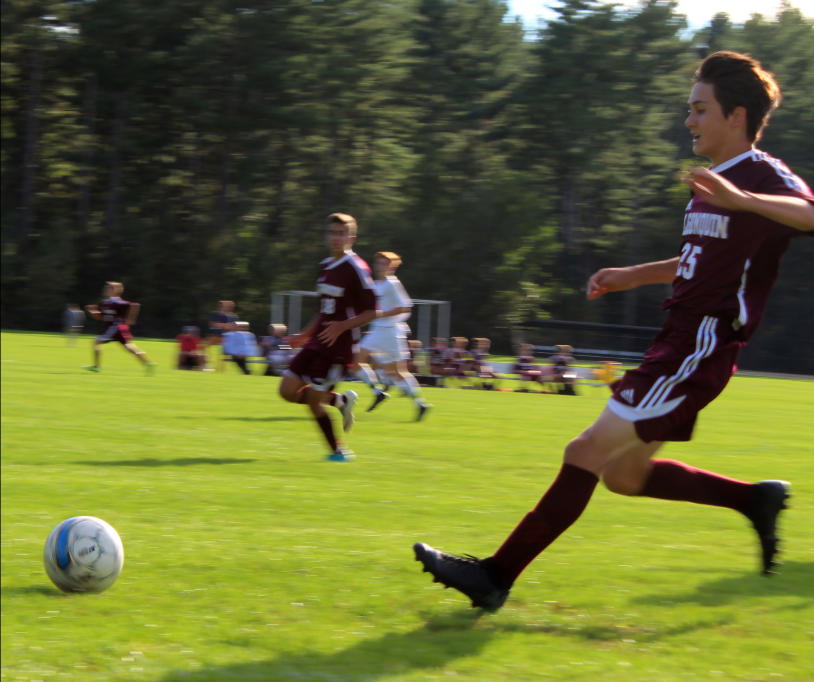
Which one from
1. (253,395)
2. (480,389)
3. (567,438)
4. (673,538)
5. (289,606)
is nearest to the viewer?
(289,606)

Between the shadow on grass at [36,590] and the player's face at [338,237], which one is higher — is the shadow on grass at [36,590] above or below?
below

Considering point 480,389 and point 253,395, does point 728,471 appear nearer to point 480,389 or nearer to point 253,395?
point 253,395

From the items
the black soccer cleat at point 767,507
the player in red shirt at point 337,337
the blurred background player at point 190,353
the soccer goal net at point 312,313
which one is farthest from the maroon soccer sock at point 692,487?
the soccer goal net at point 312,313

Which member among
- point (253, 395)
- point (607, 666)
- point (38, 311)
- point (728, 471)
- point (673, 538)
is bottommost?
point (38, 311)

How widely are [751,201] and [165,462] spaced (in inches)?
220

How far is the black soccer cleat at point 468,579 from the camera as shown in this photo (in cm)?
371

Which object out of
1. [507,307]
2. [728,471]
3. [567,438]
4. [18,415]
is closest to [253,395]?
[18,415]

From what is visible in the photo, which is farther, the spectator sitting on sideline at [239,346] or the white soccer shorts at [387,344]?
the spectator sitting on sideline at [239,346]

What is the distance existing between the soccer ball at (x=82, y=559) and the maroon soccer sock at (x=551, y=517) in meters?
1.51

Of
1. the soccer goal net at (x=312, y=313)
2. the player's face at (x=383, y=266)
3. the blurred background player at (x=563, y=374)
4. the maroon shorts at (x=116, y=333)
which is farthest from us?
the soccer goal net at (x=312, y=313)

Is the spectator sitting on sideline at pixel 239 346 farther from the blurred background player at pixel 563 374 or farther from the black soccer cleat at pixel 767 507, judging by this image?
the black soccer cleat at pixel 767 507

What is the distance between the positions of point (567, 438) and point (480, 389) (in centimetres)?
985

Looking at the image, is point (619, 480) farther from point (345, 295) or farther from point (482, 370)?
point (482, 370)

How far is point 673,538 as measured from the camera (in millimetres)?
5379
